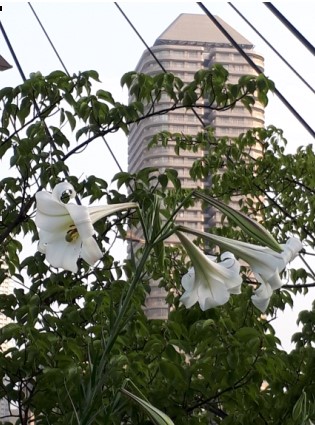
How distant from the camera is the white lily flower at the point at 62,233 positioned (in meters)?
0.84

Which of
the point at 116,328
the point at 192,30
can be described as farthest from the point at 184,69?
the point at 116,328

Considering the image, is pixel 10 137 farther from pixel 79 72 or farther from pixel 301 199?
pixel 301 199

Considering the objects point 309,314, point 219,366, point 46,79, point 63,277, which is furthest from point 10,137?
point 309,314

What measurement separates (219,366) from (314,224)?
5.35 feet

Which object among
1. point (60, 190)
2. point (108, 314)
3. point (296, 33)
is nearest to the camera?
point (60, 190)

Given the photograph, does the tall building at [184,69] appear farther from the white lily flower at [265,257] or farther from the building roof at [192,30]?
the white lily flower at [265,257]

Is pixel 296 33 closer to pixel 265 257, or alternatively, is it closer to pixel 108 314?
pixel 108 314

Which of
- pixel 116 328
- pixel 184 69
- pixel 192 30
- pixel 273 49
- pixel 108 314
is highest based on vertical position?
pixel 192 30

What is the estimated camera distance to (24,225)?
8.23 feet

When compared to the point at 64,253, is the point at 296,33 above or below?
above

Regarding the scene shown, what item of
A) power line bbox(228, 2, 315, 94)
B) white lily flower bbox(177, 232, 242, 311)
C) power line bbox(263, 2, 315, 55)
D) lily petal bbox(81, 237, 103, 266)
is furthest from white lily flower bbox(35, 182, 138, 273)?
power line bbox(228, 2, 315, 94)

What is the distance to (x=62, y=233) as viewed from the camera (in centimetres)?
87

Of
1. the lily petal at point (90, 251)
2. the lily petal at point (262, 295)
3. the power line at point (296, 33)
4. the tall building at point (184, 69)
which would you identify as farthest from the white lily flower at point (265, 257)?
the tall building at point (184, 69)

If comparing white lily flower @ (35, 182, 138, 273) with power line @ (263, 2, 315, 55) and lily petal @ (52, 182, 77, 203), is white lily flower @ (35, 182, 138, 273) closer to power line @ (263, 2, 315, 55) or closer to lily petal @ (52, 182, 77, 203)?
lily petal @ (52, 182, 77, 203)
